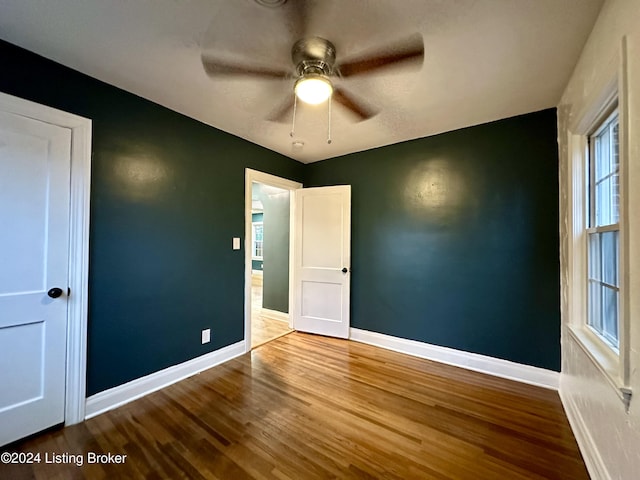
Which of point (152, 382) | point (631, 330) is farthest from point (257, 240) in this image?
point (631, 330)

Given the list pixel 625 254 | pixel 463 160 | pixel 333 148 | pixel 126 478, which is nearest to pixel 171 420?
pixel 126 478

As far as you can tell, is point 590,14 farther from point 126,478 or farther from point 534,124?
point 126,478

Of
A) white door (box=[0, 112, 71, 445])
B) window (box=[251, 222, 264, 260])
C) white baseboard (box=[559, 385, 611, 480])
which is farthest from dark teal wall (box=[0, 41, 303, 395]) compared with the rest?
window (box=[251, 222, 264, 260])

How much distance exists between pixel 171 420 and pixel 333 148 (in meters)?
3.12

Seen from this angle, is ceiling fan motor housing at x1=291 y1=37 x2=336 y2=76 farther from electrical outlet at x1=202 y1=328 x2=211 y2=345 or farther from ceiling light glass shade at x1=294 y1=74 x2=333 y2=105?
electrical outlet at x1=202 y1=328 x2=211 y2=345

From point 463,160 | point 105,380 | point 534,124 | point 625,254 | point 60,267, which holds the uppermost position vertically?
point 534,124

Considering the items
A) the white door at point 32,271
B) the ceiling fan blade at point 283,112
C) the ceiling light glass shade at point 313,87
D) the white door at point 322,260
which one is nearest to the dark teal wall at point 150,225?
the white door at point 32,271

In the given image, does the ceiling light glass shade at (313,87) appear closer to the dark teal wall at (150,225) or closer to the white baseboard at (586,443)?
the dark teal wall at (150,225)

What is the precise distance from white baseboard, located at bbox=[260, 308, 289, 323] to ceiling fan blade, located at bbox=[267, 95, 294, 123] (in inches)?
117

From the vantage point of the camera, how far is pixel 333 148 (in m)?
3.38

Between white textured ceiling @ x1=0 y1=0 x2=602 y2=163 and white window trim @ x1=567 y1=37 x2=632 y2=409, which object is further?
white textured ceiling @ x1=0 y1=0 x2=602 y2=163

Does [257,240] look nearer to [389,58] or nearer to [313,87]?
[313,87]

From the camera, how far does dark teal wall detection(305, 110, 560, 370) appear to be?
2.39m

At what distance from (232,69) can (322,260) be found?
2.45 metres
